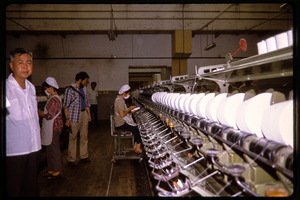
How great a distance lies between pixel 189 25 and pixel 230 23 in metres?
1.58

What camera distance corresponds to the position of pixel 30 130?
177 centimetres

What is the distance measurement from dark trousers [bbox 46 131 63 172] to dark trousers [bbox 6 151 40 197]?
5.06ft

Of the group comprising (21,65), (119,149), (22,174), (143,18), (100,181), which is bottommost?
(100,181)

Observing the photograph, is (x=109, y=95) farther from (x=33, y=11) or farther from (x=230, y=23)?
(x=230, y=23)

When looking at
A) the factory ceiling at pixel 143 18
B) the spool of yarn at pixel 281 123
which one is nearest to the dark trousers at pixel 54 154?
the spool of yarn at pixel 281 123

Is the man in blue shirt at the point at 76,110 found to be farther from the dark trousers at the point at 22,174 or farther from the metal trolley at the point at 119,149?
the dark trousers at the point at 22,174

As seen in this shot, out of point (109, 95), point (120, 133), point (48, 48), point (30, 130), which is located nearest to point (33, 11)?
point (48, 48)

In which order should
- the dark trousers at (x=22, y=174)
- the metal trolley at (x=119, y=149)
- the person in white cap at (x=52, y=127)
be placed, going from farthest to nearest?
the metal trolley at (x=119, y=149)
the person in white cap at (x=52, y=127)
the dark trousers at (x=22, y=174)

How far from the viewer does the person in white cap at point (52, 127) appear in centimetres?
322

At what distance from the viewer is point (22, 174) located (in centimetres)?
173

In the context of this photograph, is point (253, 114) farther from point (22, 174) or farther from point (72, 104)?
point (72, 104)

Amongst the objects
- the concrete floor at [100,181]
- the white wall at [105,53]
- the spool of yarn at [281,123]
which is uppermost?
the white wall at [105,53]

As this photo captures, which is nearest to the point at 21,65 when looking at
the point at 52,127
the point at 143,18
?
the point at 52,127

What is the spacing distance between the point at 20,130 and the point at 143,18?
7.97 meters
